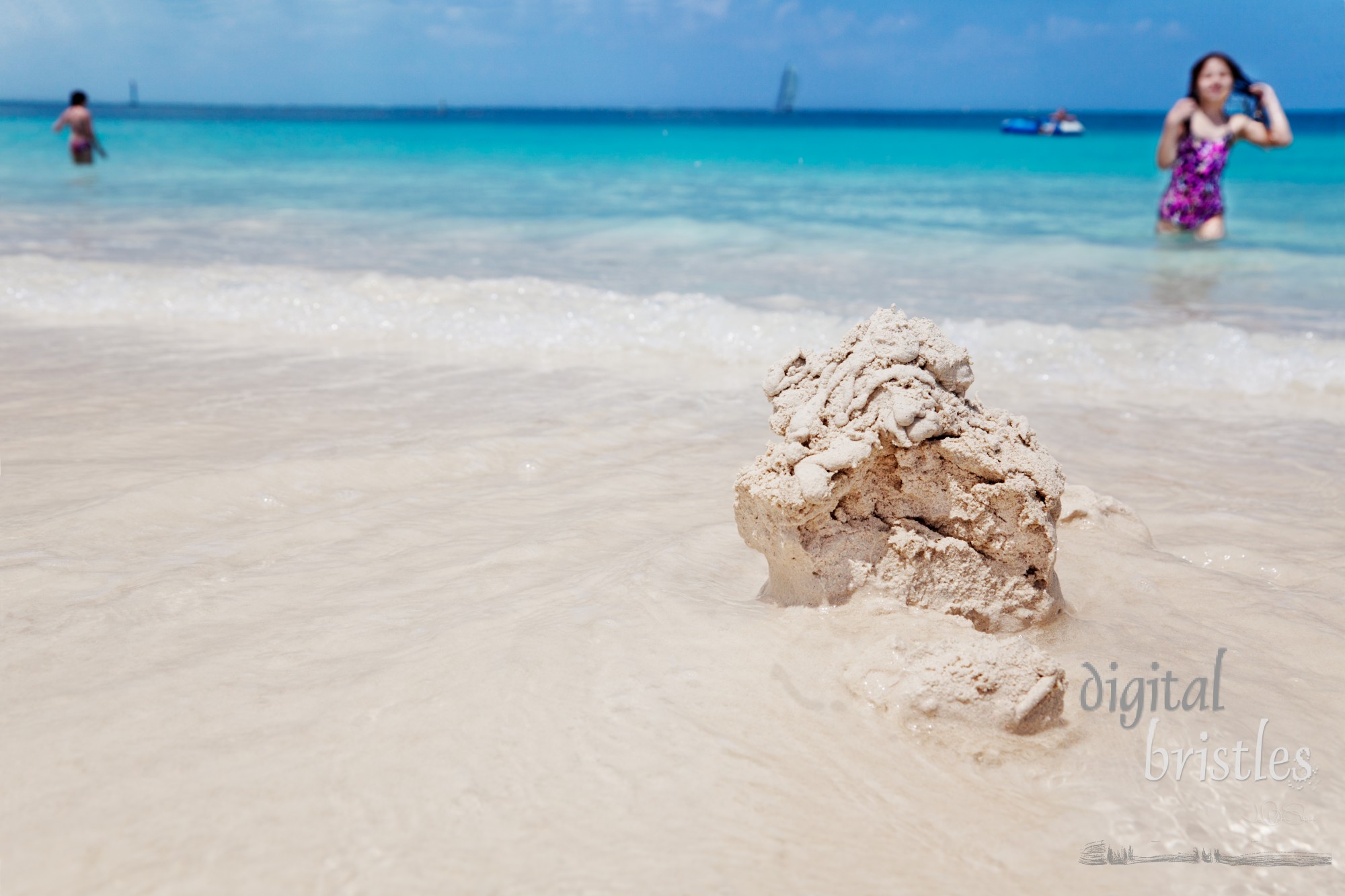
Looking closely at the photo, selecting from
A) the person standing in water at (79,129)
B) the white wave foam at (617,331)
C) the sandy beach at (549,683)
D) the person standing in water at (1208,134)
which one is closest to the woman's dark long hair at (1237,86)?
the person standing in water at (1208,134)

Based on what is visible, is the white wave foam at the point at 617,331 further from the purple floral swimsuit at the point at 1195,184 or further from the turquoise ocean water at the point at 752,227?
the purple floral swimsuit at the point at 1195,184

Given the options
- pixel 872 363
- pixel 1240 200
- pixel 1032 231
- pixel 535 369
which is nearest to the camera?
pixel 872 363

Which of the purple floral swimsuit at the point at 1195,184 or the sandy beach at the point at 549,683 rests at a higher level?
the purple floral swimsuit at the point at 1195,184

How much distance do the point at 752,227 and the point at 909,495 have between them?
1029cm

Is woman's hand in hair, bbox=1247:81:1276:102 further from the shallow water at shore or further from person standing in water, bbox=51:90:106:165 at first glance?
person standing in water, bbox=51:90:106:165

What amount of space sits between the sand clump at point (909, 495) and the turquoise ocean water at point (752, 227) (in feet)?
17.2

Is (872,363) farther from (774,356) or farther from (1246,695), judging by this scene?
(774,356)

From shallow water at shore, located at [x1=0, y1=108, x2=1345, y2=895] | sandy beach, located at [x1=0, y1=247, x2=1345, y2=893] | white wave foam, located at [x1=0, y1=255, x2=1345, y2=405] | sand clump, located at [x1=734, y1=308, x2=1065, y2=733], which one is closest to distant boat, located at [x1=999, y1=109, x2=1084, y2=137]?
shallow water at shore, located at [x1=0, y1=108, x2=1345, y2=895]

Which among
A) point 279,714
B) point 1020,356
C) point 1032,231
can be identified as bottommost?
point 279,714

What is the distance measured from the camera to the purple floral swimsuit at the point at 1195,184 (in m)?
8.45

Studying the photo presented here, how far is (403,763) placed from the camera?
153 centimetres

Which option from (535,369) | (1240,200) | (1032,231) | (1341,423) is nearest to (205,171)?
(1032,231)

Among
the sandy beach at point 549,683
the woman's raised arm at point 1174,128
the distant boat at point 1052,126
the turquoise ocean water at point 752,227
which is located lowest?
the sandy beach at point 549,683

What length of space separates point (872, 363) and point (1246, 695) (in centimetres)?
96
